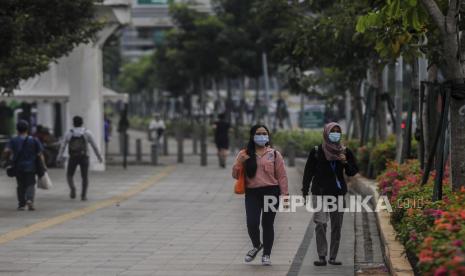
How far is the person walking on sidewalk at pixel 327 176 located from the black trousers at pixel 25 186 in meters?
7.99

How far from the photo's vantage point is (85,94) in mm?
31812

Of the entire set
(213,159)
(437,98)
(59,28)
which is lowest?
(213,159)

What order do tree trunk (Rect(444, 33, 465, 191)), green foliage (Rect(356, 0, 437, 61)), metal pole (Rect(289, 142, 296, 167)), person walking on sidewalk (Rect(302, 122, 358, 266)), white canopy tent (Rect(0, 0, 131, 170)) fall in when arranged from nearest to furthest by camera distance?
green foliage (Rect(356, 0, 437, 61)), tree trunk (Rect(444, 33, 465, 191)), person walking on sidewalk (Rect(302, 122, 358, 266)), white canopy tent (Rect(0, 0, 131, 170)), metal pole (Rect(289, 142, 296, 167))

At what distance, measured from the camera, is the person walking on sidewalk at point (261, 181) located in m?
12.0

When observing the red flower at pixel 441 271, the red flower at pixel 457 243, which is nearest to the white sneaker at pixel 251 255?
the red flower at pixel 457 243

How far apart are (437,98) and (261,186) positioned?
4.41m

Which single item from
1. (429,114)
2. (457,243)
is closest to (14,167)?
(429,114)

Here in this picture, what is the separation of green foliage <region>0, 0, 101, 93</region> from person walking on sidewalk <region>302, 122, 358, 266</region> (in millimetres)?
7967

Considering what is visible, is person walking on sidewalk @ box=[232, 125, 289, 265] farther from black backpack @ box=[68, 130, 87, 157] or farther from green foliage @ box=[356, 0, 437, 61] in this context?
black backpack @ box=[68, 130, 87, 157]

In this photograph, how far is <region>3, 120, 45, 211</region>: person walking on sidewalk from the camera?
18.8m

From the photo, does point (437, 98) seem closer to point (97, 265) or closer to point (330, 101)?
point (97, 265)

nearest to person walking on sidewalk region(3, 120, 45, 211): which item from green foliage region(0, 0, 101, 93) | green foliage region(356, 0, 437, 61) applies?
green foliage region(0, 0, 101, 93)

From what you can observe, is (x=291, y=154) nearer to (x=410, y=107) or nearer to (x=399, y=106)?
(x=399, y=106)

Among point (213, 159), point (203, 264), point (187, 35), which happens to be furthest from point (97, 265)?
point (187, 35)
